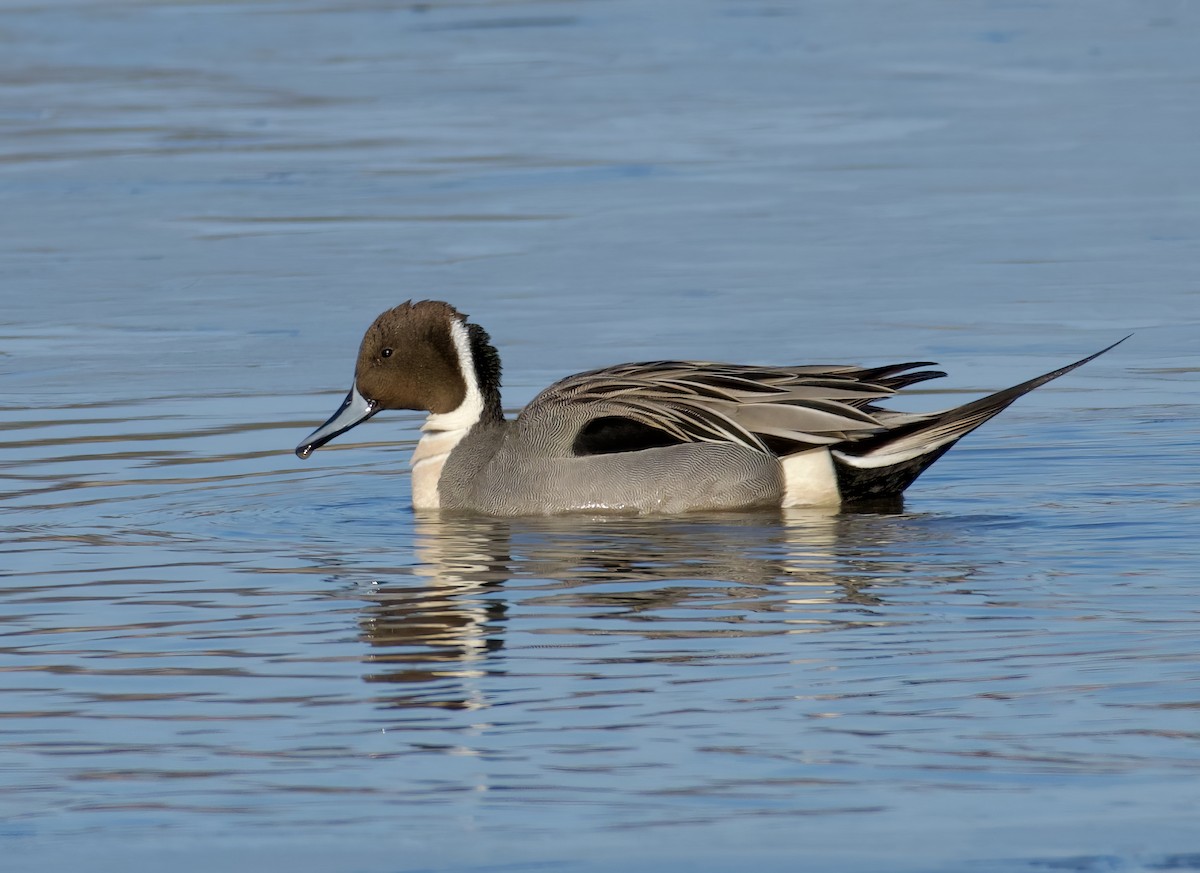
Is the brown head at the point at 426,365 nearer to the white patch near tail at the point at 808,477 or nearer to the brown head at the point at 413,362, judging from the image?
the brown head at the point at 413,362

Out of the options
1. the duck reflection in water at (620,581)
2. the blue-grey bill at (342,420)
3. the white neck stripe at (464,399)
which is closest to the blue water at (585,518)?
the duck reflection in water at (620,581)

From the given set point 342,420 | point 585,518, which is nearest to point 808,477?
point 585,518

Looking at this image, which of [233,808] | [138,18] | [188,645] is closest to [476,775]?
[233,808]

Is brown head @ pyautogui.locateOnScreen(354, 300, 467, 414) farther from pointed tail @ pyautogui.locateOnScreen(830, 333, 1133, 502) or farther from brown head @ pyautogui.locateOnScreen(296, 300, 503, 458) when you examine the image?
pointed tail @ pyautogui.locateOnScreen(830, 333, 1133, 502)

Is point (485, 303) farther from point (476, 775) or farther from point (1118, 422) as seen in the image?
point (476, 775)

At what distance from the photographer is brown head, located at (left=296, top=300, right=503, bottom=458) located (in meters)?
8.70

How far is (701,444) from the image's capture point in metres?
8.13

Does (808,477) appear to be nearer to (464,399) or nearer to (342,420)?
(464,399)

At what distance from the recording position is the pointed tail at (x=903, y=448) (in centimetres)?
809

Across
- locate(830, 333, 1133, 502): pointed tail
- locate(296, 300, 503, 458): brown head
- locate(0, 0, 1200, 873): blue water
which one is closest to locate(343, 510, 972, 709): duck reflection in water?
locate(0, 0, 1200, 873): blue water

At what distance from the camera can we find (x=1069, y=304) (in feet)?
36.2

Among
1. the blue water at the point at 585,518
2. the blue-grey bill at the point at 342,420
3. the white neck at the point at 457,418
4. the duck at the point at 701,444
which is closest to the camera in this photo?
the blue water at the point at 585,518

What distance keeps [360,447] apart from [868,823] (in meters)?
5.31

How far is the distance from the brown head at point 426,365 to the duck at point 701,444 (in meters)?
0.30
